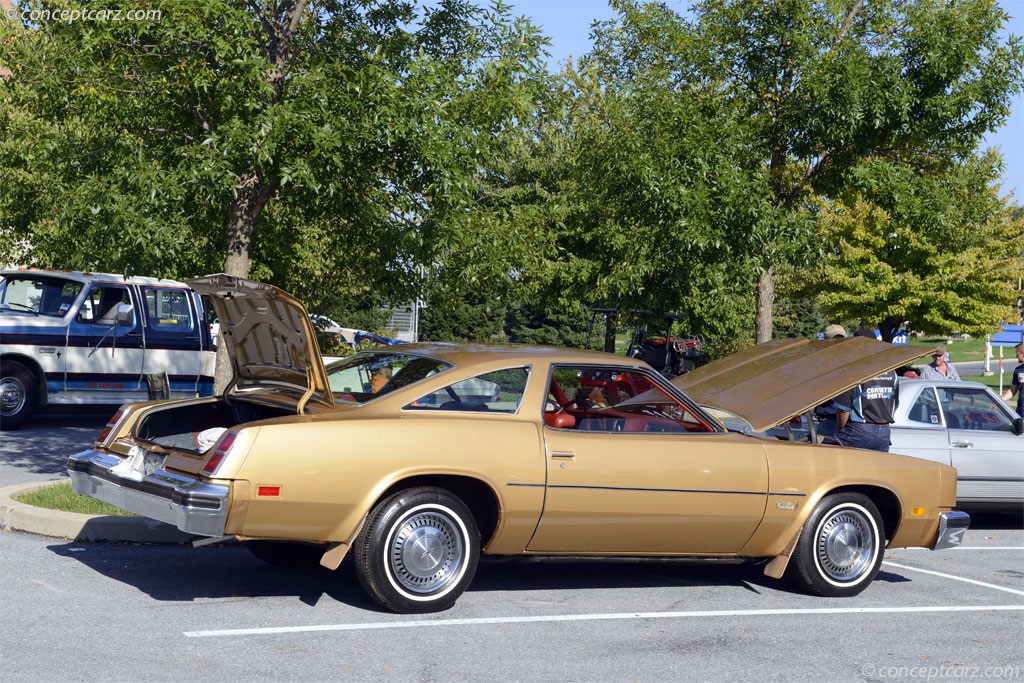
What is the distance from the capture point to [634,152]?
15.0 metres

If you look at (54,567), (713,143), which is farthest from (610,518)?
(713,143)

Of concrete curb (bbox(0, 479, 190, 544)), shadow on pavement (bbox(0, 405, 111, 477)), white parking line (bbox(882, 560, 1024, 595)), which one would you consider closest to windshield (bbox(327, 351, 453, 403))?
concrete curb (bbox(0, 479, 190, 544))

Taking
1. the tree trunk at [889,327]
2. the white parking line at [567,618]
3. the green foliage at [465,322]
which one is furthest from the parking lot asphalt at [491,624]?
the green foliage at [465,322]

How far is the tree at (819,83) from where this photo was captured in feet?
45.8

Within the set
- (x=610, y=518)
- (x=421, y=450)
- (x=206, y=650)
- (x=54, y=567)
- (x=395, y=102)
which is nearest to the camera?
(x=206, y=650)

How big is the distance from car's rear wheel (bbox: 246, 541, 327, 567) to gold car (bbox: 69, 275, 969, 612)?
2 cm

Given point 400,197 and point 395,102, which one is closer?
point 395,102

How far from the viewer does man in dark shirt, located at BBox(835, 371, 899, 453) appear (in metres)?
8.84

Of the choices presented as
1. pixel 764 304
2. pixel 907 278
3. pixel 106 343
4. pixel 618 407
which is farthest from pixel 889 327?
pixel 618 407

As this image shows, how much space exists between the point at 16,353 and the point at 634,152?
27.7 ft

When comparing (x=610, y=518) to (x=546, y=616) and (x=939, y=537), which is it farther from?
(x=939, y=537)

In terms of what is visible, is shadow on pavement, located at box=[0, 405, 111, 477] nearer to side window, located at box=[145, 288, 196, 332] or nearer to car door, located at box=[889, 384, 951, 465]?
side window, located at box=[145, 288, 196, 332]

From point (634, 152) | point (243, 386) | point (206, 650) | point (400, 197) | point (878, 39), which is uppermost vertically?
point (878, 39)

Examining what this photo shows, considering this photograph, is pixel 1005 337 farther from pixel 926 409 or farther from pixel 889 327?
pixel 926 409
